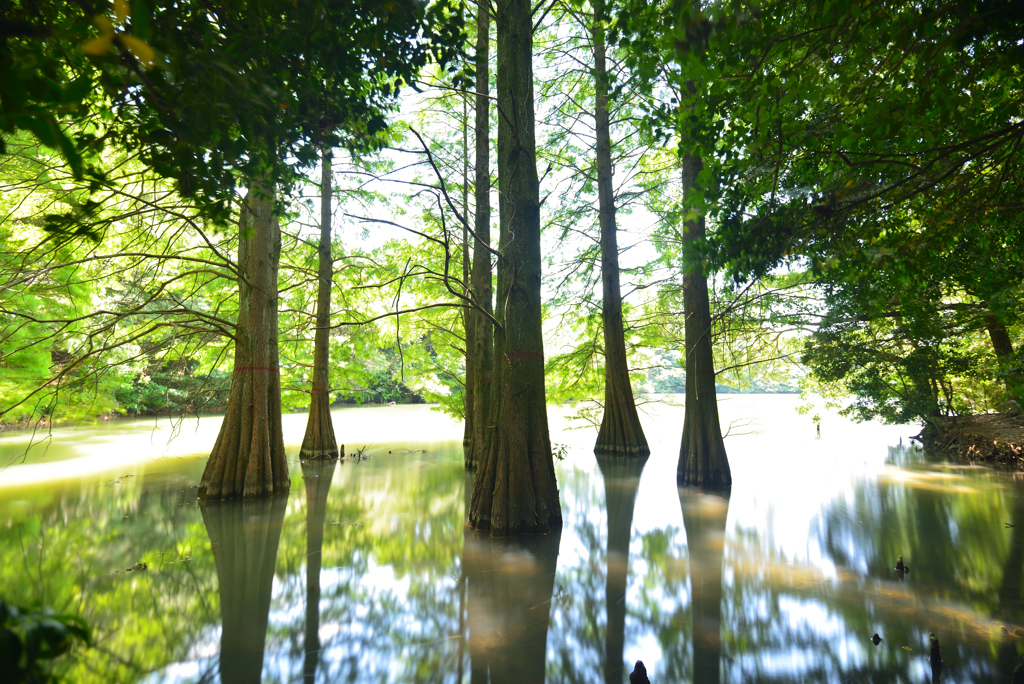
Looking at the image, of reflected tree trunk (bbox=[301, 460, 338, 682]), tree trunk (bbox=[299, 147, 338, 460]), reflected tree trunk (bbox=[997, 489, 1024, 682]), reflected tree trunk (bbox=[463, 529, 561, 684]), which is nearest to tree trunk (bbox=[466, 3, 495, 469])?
reflected tree trunk (bbox=[301, 460, 338, 682])

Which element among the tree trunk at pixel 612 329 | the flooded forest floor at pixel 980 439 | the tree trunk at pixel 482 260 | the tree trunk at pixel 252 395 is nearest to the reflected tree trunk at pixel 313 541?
the tree trunk at pixel 252 395

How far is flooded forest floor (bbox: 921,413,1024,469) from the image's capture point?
36.3ft

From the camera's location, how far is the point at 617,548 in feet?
19.2

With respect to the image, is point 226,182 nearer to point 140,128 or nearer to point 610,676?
point 140,128

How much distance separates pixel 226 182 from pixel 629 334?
12283 millimetres

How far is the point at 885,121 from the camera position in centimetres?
321

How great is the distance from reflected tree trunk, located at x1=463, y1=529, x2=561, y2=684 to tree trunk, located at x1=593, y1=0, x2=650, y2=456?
690 cm

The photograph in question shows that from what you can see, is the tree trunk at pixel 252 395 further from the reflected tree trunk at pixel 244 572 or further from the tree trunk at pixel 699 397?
the tree trunk at pixel 699 397

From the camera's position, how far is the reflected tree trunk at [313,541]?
11.5 ft

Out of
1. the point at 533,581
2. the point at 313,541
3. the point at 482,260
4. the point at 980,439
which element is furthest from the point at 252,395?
the point at 980,439

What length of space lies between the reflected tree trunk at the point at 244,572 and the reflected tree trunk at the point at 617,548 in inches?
90.7

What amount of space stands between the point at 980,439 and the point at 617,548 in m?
11.5

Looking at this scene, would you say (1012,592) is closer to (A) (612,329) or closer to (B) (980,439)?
(A) (612,329)

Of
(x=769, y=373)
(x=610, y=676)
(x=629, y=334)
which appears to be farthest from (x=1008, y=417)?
(x=610, y=676)
